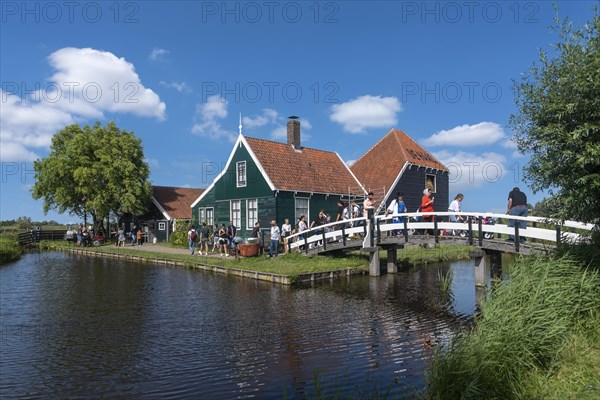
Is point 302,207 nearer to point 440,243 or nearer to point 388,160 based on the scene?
point 388,160

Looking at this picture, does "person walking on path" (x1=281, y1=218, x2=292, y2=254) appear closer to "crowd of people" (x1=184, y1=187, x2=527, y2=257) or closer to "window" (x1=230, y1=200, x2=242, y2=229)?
"crowd of people" (x1=184, y1=187, x2=527, y2=257)

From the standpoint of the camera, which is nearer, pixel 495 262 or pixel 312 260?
pixel 495 262

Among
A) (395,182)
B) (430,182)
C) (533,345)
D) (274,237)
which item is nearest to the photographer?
(533,345)

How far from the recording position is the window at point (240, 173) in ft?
89.2

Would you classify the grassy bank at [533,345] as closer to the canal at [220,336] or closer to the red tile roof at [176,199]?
the canal at [220,336]

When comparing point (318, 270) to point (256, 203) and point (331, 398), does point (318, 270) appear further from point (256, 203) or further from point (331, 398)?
point (331, 398)

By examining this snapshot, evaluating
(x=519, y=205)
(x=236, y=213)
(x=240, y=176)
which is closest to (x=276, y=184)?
(x=240, y=176)

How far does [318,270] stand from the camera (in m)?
17.9

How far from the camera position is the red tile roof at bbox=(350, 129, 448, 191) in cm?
3081

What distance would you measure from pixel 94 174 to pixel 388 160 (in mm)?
24646

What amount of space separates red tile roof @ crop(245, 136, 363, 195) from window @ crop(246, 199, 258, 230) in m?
2.13

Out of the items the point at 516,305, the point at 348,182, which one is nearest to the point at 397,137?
the point at 348,182

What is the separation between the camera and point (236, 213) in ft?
92.0

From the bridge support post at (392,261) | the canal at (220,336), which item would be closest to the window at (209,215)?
the canal at (220,336)
